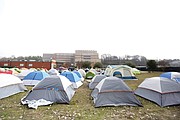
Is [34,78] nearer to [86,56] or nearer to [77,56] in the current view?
[86,56]

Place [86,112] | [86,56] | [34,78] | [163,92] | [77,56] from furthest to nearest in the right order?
[77,56], [86,56], [34,78], [163,92], [86,112]

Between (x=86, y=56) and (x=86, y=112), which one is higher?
(x=86, y=56)

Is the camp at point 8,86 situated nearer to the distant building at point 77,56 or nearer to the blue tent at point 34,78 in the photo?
the blue tent at point 34,78

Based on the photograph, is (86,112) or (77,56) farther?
(77,56)

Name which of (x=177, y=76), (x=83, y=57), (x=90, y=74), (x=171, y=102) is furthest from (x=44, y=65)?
(x=83, y=57)

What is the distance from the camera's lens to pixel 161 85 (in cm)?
729

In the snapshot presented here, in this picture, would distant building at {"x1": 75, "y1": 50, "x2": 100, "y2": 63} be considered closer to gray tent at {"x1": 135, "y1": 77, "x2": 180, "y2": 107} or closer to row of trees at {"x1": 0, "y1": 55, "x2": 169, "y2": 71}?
row of trees at {"x1": 0, "y1": 55, "x2": 169, "y2": 71}

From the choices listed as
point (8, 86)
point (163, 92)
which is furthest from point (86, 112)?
point (8, 86)

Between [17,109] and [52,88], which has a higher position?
[52,88]

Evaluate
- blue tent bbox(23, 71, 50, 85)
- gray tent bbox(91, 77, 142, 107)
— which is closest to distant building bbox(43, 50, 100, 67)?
blue tent bbox(23, 71, 50, 85)

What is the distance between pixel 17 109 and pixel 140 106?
5.39 m

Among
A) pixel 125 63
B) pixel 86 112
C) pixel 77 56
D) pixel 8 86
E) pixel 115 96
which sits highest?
pixel 77 56

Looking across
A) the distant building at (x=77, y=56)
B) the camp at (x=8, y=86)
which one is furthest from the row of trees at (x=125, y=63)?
the camp at (x=8, y=86)

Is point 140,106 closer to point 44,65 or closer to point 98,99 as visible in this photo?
point 98,99
